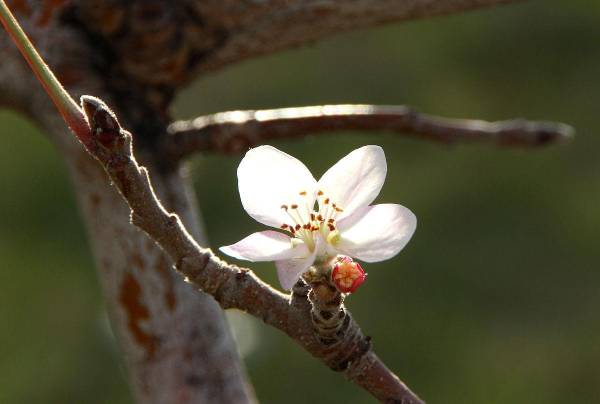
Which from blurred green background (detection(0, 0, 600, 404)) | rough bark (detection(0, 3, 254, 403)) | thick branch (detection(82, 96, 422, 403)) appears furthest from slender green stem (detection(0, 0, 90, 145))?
blurred green background (detection(0, 0, 600, 404))

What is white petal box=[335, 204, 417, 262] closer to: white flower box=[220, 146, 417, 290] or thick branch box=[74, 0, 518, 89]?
white flower box=[220, 146, 417, 290]

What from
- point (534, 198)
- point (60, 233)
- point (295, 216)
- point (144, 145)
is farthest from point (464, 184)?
point (295, 216)

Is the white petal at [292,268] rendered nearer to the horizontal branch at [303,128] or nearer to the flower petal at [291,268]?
the flower petal at [291,268]

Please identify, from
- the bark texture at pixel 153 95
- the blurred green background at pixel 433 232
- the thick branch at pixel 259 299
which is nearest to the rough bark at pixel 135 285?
the bark texture at pixel 153 95

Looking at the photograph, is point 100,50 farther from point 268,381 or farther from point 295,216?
point 268,381

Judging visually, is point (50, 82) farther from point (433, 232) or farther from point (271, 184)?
point (433, 232)

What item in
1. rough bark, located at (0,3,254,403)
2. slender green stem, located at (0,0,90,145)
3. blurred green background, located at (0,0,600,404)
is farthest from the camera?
blurred green background, located at (0,0,600,404)
